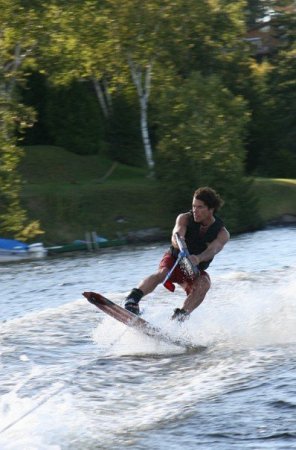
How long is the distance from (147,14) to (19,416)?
110 ft

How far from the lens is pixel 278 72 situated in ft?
166

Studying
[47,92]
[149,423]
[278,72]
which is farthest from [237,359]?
[278,72]

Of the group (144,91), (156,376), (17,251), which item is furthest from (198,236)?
(144,91)

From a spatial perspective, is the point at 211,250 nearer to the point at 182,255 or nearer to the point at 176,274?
the point at 182,255

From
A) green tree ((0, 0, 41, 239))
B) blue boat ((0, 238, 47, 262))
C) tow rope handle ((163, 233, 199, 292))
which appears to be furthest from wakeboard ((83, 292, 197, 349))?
blue boat ((0, 238, 47, 262))

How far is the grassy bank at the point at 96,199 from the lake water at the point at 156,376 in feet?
65.0

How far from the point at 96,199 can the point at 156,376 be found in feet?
98.6

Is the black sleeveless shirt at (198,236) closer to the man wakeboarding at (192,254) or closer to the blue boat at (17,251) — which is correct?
the man wakeboarding at (192,254)

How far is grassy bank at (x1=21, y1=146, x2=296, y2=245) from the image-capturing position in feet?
127

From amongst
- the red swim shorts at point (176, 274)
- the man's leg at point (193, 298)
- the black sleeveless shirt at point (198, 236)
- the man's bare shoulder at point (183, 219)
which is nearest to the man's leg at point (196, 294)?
the man's leg at point (193, 298)

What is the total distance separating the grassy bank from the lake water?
19.8 metres

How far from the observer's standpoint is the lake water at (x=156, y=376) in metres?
8.29

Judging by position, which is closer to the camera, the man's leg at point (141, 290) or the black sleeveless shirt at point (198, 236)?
the man's leg at point (141, 290)

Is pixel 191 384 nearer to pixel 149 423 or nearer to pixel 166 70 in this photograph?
pixel 149 423
